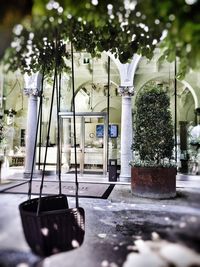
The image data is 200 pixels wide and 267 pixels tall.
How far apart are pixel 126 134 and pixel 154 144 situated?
2982mm

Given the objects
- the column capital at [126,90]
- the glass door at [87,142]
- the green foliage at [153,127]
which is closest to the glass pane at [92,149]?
the glass door at [87,142]

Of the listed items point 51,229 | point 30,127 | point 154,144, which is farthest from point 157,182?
point 30,127

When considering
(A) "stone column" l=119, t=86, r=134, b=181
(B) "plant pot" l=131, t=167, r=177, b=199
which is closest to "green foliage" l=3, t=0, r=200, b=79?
(B) "plant pot" l=131, t=167, r=177, b=199

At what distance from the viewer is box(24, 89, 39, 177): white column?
9.87 m

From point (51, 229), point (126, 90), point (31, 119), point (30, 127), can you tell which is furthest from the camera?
point (31, 119)

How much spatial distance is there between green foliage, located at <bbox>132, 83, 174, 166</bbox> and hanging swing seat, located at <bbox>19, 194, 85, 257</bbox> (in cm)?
434

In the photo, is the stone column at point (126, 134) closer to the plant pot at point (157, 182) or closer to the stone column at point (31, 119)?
the plant pot at point (157, 182)

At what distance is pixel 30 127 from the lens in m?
10.0

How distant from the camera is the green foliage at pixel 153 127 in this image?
6.49 m

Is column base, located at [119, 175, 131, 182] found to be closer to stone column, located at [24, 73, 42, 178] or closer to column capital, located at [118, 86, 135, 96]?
column capital, located at [118, 86, 135, 96]

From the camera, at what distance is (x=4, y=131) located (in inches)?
376

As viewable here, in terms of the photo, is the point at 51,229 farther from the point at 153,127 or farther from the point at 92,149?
the point at 92,149

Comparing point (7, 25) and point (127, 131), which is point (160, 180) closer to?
point (127, 131)

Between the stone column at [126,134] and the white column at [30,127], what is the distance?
3218 mm
